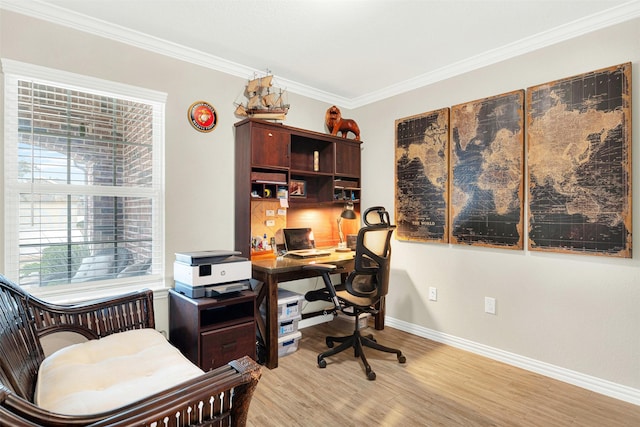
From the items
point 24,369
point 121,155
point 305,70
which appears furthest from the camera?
point 305,70

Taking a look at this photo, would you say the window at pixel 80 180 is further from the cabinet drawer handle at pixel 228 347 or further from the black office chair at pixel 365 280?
the black office chair at pixel 365 280

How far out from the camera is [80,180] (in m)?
2.33

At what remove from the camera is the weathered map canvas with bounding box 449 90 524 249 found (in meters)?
2.62

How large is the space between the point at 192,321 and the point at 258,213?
1.21 m

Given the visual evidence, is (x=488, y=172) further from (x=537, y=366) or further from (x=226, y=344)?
(x=226, y=344)

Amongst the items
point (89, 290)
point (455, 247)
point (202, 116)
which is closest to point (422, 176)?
point (455, 247)

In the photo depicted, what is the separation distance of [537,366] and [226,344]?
235 cm

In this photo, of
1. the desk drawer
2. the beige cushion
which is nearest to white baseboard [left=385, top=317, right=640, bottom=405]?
the desk drawer

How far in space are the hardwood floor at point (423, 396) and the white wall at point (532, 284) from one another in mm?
256

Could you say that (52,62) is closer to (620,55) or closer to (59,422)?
(59,422)

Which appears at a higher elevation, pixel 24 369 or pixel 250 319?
pixel 24 369

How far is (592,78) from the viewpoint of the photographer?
7.42ft

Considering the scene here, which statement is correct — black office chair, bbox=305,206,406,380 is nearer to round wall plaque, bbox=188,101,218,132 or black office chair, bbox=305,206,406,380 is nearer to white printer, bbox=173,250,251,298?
white printer, bbox=173,250,251,298

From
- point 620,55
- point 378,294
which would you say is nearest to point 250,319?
point 378,294
